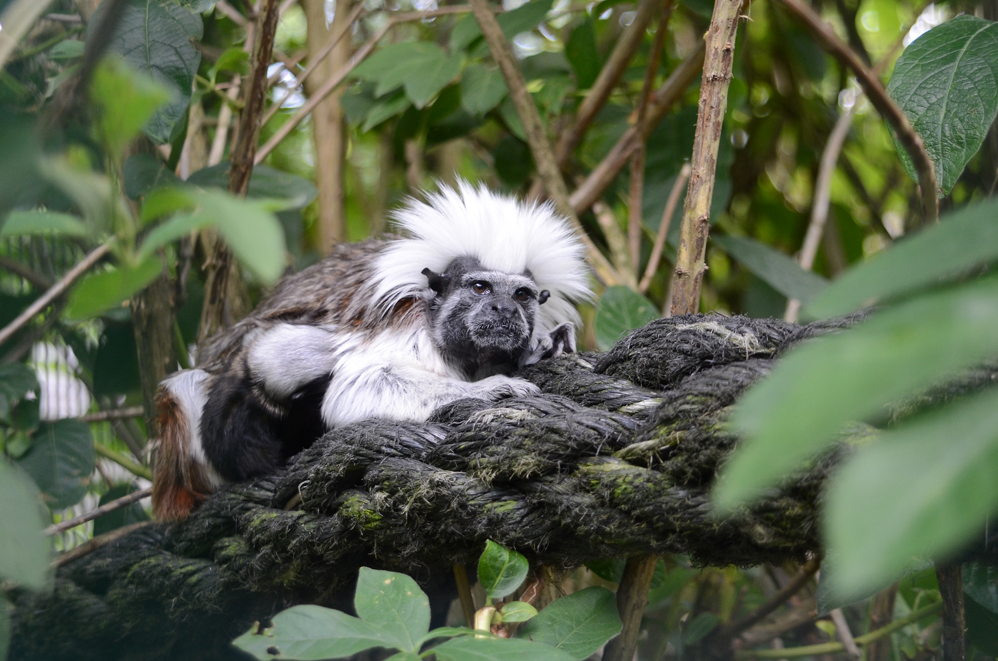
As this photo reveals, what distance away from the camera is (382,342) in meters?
1.67

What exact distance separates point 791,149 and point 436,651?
3005 mm

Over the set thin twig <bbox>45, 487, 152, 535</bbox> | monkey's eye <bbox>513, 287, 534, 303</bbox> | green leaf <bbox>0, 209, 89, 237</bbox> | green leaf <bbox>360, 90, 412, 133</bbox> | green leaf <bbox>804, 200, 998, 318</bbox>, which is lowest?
thin twig <bbox>45, 487, 152, 535</bbox>

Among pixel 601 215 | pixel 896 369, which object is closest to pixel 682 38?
pixel 601 215

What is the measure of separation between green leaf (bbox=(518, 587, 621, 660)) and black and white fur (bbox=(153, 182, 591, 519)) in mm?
435

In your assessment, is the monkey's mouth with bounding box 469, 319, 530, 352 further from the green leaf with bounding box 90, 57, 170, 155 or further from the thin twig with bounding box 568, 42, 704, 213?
the green leaf with bounding box 90, 57, 170, 155

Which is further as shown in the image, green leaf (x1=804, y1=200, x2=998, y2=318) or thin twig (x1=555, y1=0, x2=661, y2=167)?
thin twig (x1=555, y1=0, x2=661, y2=167)

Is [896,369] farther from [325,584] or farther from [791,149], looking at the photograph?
[791,149]

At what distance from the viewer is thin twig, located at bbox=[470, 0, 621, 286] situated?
2.05 meters

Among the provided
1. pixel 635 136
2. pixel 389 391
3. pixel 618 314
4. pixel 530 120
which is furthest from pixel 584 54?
pixel 389 391

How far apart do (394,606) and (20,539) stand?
44cm

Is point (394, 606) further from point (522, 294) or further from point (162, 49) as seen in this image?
point (162, 49)

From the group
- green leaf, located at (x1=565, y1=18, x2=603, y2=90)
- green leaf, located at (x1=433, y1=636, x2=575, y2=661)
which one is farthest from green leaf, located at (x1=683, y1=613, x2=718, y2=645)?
green leaf, located at (x1=565, y1=18, x2=603, y2=90)

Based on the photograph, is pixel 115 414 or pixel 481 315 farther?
pixel 115 414

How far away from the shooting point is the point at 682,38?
3195mm
